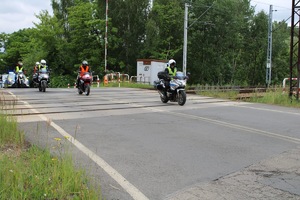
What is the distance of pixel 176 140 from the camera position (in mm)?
7707

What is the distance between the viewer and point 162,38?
49.7 meters

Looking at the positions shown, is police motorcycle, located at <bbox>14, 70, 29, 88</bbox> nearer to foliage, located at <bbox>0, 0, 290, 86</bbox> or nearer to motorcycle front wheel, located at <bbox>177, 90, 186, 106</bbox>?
motorcycle front wheel, located at <bbox>177, 90, 186, 106</bbox>

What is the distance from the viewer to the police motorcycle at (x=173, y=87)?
14812 millimetres

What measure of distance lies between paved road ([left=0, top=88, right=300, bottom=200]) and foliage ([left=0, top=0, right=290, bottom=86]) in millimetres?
34642

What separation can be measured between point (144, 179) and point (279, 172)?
210 cm

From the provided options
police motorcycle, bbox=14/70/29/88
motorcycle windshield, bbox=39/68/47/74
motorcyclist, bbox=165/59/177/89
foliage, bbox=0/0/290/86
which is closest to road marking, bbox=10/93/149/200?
motorcyclist, bbox=165/59/177/89

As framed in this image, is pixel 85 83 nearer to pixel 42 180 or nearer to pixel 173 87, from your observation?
pixel 173 87

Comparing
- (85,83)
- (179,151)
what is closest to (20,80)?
(85,83)

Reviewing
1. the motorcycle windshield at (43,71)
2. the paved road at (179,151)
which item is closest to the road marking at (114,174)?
the paved road at (179,151)

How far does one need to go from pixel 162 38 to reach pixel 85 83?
108ft

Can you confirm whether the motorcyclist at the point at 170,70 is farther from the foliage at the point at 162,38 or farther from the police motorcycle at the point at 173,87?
the foliage at the point at 162,38

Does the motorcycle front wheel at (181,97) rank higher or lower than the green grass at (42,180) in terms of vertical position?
higher

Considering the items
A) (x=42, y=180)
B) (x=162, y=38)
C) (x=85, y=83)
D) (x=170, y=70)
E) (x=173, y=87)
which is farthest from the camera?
(x=162, y=38)

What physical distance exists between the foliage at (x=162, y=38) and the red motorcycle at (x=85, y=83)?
26829 mm
